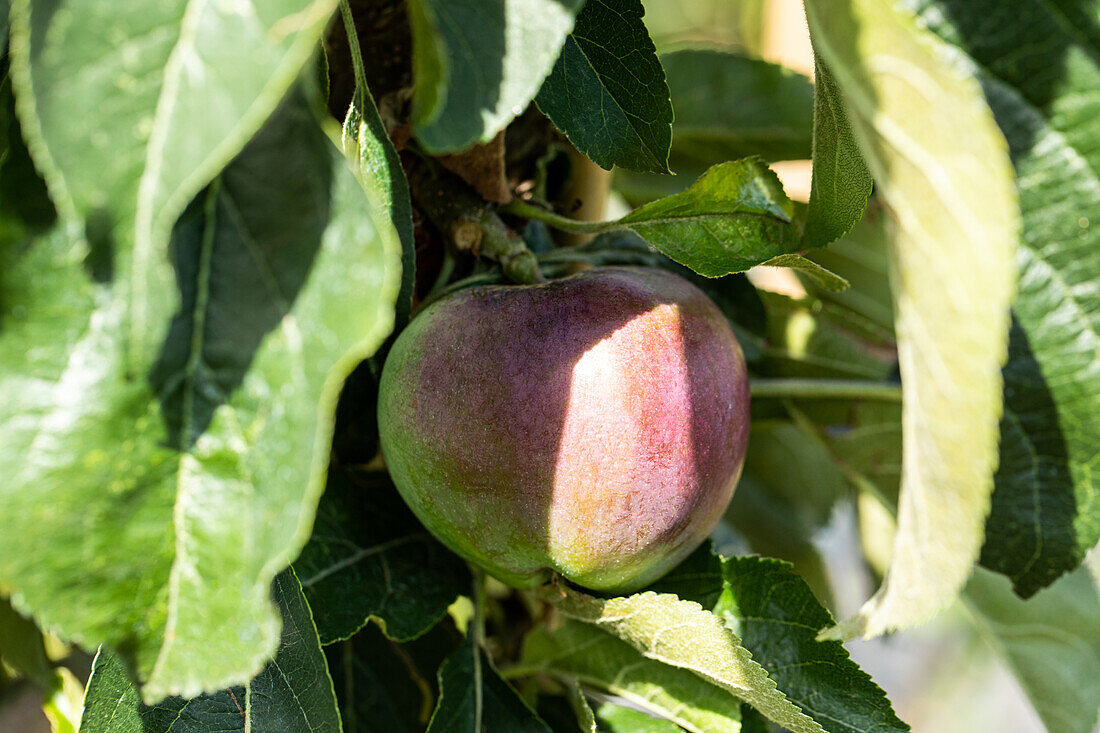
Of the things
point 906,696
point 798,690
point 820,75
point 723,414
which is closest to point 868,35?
point 820,75

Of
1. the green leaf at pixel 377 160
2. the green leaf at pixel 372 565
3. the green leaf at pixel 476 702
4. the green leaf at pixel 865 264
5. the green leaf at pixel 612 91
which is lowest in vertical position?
the green leaf at pixel 476 702

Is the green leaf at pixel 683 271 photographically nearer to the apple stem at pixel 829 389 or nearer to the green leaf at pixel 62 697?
the apple stem at pixel 829 389

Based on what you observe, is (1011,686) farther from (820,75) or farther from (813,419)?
(820,75)

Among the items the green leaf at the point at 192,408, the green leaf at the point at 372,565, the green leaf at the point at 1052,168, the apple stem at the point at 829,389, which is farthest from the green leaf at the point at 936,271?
the apple stem at the point at 829,389

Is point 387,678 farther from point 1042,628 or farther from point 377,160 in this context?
point 1042,628

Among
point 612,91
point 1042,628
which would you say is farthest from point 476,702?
point 1042,628
